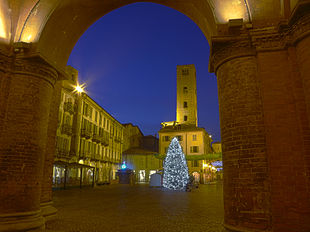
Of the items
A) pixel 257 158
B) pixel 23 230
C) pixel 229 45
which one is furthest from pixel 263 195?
pixel 23 230

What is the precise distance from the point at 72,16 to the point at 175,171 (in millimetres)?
19050

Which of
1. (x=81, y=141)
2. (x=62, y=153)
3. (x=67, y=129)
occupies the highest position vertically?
(x=67, y=129)

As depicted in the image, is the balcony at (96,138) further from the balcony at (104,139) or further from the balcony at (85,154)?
the balcony at (85,154)

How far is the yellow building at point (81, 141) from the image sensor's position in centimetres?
2714

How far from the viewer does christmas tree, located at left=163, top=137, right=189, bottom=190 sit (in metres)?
23.8

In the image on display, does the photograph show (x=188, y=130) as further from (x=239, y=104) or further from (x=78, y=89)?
(x=239, y=104)

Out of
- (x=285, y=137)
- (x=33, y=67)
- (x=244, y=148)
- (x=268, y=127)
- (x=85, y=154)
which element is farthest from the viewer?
(x=85, y=154)

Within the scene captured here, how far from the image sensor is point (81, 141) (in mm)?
32219

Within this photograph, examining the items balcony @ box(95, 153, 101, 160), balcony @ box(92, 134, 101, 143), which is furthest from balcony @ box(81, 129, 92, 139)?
balcony @ box(95, 153, 101, 160)

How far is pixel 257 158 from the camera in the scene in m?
4.98

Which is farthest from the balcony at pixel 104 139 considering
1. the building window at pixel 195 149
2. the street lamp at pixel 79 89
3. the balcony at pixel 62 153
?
the building window at pixel 195 149

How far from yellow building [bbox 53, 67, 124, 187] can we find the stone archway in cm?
1633

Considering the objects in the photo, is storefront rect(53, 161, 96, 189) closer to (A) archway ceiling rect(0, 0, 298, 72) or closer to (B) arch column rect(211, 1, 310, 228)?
(A) archway ceiling rect(0, 0, 298, 72)

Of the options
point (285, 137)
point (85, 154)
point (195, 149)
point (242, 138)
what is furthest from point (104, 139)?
point (285, 137)
